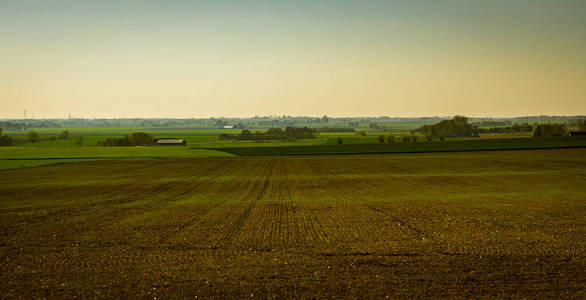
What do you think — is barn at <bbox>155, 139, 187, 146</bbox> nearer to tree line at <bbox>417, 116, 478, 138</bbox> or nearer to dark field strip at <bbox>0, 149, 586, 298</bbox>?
tree line at <bbox>417, 116, 478, 138</bbox>

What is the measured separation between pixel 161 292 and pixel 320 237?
662cm

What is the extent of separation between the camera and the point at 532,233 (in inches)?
629

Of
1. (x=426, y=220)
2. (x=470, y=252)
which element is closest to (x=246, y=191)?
(x=426, y=220)

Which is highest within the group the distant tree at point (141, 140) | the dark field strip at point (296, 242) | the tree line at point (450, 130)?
the tree line at point (450, 130)

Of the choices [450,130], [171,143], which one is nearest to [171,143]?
[171,143]

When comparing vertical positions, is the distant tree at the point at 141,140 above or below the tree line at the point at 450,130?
below

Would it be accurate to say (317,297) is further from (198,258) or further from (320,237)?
(320,237)

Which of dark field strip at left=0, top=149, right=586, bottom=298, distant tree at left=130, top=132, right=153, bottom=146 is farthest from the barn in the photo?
→ dark field strip at left=0, top=149, right=586, bottom=298

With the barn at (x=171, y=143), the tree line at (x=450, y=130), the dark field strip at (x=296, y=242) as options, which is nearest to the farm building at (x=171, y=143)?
the barn at (x=171, y=143)

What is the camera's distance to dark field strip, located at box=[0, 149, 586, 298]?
10.8m

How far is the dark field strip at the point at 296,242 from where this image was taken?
1079 centimetres

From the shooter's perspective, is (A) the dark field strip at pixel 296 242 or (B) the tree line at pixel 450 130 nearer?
(A) the dark field strip at pixel 296 242

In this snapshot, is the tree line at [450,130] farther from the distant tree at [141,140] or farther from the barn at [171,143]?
the distant tree at [141,140]

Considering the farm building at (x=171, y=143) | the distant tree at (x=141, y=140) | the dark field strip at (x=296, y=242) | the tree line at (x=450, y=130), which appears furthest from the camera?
the tree line at (x=450, y=130)
